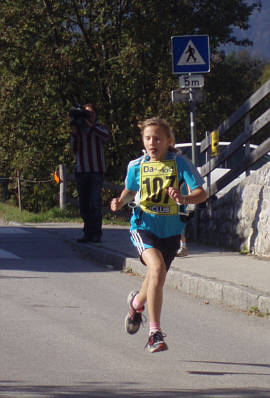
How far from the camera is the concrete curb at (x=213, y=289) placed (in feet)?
25.2

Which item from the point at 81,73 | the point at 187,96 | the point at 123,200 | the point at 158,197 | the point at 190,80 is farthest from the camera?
the point at 81,73

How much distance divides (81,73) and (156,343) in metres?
18.1

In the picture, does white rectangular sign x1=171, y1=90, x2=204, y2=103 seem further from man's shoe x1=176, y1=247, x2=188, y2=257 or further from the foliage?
the foliage

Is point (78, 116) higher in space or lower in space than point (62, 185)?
Answer: higher

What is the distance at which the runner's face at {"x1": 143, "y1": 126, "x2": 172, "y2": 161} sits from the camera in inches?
241

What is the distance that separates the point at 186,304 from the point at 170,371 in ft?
9.17

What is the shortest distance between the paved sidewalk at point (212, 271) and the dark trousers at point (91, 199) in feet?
0.91

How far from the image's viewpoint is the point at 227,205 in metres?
11.7

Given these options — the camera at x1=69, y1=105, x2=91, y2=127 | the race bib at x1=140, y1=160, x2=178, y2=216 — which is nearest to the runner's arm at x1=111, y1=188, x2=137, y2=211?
the race bib at x1=140, y1=160, x2=178, y2=216

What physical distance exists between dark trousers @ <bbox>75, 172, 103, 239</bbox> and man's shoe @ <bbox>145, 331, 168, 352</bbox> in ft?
21.9

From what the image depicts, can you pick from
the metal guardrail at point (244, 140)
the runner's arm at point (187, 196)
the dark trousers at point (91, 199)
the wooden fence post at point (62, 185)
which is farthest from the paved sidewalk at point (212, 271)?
the wooden fence post at point (62, 185)

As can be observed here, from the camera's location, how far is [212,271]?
9.37 meters

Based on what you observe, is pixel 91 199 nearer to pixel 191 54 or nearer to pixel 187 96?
pixel 187 96

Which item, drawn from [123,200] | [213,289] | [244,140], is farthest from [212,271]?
[123,200]
